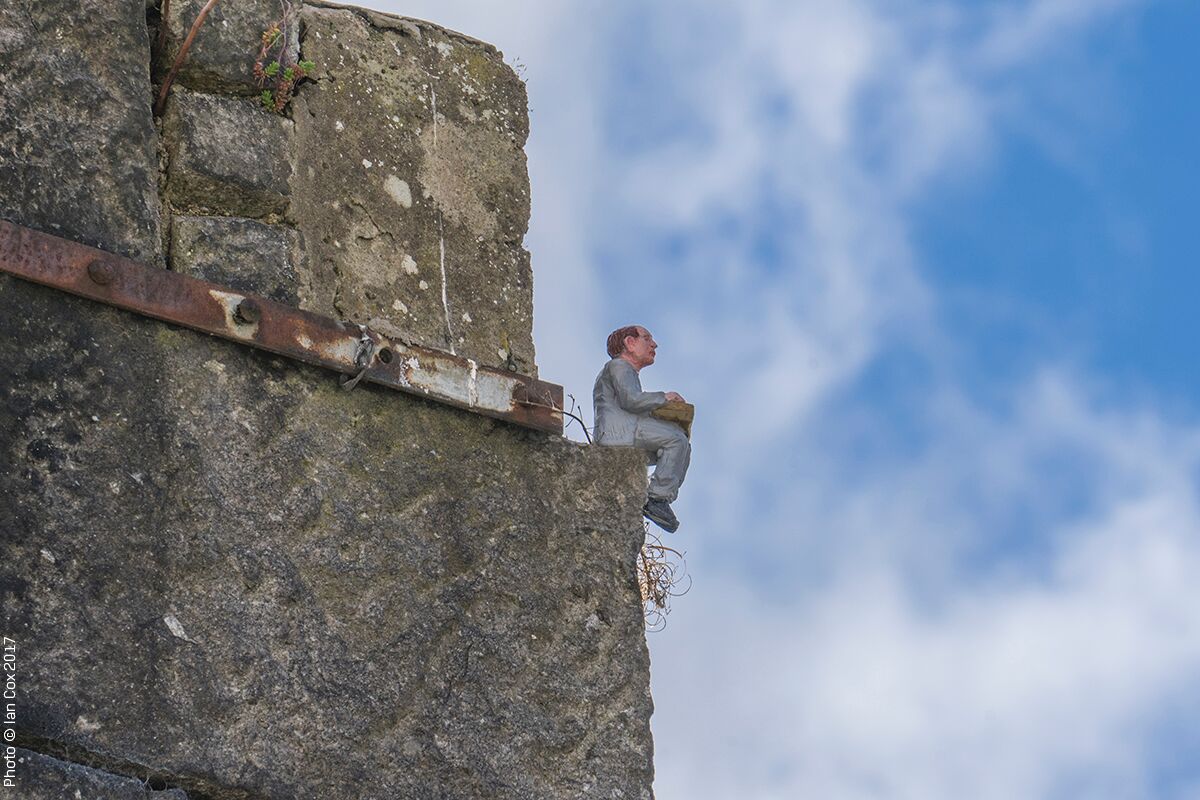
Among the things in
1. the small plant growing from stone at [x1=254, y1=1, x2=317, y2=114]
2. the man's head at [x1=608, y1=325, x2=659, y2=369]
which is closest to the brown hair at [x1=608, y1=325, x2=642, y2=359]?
the man's head at [x1=608, y1=325, x2=659, y2=369]

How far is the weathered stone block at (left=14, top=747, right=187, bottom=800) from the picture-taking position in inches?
135

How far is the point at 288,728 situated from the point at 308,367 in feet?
2.51

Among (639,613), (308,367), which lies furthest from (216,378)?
(639,613)

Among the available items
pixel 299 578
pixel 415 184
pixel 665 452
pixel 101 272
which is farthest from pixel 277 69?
pixel 665 452

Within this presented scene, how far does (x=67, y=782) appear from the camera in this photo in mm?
3486

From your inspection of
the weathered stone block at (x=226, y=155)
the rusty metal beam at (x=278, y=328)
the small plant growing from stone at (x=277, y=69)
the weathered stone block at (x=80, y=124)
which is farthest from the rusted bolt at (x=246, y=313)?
the small plant growing from stone at (x=277, y=69)

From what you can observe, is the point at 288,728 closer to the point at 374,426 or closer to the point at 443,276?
the point at 374,426

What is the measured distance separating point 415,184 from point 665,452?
0.91 metres

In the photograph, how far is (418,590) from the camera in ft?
13.6

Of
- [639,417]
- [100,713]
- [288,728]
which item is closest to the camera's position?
[100,713]

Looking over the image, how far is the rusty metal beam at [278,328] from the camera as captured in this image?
12.5 ft

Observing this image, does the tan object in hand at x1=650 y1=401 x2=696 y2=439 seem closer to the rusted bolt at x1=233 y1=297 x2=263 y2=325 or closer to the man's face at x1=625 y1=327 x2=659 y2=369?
the man's face at x1=625 y1=327 x2=659 y2=369

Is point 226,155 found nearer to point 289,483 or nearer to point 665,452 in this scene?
point 289,483

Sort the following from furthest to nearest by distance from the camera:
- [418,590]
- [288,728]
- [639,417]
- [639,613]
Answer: [639,417] → [639,613] → [418,590] → [288,728]
